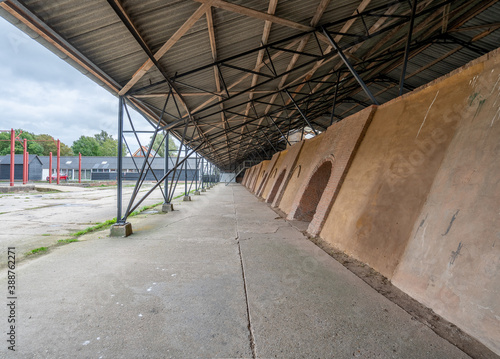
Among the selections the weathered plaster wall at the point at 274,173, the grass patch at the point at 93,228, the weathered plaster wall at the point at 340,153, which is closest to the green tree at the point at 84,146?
the weathered plaster wall at the point at 274,173

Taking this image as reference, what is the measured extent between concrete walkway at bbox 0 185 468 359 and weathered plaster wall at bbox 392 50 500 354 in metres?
0.43

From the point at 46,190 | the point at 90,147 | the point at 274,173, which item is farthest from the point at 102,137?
the point at 274,173

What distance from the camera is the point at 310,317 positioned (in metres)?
2.24

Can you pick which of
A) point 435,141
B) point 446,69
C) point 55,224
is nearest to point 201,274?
point 435,141

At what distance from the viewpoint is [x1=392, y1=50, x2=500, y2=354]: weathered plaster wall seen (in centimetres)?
203

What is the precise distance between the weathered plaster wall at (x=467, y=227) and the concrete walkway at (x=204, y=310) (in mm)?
425

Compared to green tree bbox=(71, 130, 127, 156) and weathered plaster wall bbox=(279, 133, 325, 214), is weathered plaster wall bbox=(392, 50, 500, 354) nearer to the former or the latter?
weathered plaster wall bbox=(279, 133, 325, 214)

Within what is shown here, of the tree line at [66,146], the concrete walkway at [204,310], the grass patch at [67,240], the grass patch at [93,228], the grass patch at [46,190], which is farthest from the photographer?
the tree line at [66,146]

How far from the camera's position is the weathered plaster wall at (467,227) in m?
2.03

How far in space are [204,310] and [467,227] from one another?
283 centimetres

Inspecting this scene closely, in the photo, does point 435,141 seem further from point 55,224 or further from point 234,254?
point 55,224

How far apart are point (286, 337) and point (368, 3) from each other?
6.51 metres

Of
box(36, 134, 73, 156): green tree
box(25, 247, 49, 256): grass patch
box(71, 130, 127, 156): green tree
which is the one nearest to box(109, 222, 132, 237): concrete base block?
box(25, 247, 49, 256): grass patch

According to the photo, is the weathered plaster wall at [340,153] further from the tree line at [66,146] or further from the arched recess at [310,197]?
the tree line at [66,146]
